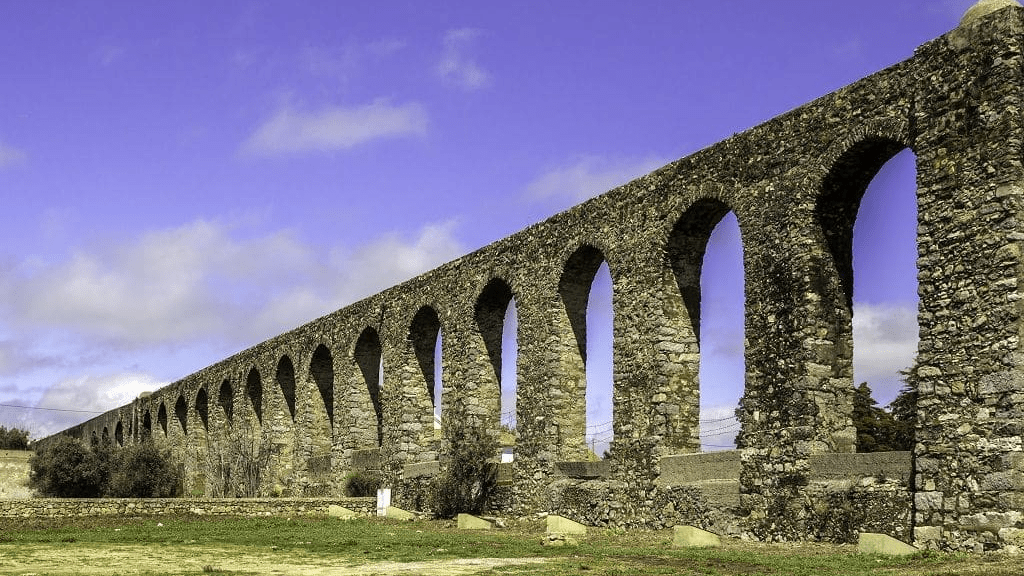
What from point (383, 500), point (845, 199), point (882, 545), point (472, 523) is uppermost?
point (845, 199)

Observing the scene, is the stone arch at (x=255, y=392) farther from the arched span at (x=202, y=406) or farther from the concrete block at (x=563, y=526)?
the concrete block at (x=563, y=526)

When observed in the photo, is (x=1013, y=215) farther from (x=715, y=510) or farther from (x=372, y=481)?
(x=372, y=481)

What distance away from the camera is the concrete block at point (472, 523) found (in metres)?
21.8

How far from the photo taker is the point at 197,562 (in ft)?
45.1

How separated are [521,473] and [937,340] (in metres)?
10.1

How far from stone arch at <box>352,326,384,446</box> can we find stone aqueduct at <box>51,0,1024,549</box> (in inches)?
174

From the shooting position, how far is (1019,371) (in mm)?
12508

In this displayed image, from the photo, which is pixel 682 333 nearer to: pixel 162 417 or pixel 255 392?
pixel 255 392

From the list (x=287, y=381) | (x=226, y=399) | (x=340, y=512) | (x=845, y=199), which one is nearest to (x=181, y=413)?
(x=226, y=399)

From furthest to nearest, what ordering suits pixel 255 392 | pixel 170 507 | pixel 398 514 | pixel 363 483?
pixel 255 392
pixel 363 483
pixel 398 514
pixel 170 507

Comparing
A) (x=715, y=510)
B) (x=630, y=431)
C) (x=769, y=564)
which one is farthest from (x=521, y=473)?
(x=769, y=564)

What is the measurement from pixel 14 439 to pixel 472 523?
57.1 meters

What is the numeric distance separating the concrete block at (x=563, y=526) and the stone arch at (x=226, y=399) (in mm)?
23834

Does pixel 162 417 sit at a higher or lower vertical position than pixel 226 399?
lower
